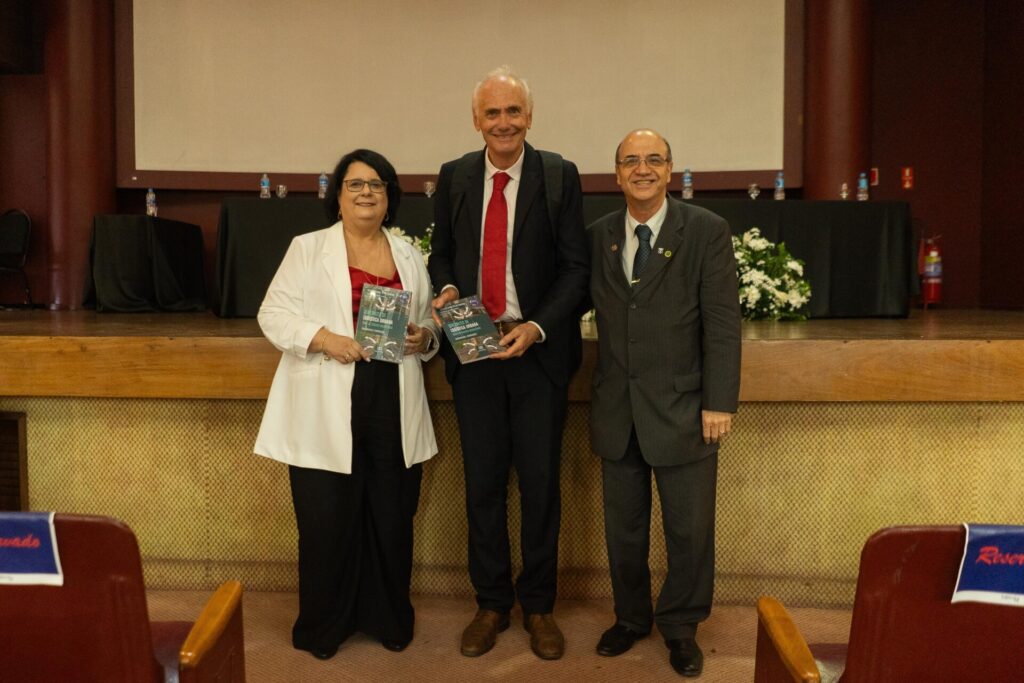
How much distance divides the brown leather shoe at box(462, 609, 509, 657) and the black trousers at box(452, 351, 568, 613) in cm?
3

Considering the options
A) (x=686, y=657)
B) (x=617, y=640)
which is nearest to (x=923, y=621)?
(x=686, y=657)

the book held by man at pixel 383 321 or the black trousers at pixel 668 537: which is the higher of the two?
the book held by man at pixel 383 321

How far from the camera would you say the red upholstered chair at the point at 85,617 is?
1098mm

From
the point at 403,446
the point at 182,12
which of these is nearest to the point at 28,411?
the point at 403,446

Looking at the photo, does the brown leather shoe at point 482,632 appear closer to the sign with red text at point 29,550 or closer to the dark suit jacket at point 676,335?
the dark suit jacket at point 676,335

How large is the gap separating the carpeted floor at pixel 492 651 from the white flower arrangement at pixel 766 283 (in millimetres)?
1537

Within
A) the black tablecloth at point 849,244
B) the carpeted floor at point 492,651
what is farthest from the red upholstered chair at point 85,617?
the black tablecloth at point 849,244

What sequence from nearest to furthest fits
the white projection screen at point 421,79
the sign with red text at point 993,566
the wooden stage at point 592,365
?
the sign with red text at point 993,566 < the wooden stage at point 592,365 < the white projection screen at point 421,79

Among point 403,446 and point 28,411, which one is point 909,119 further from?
point 28,411

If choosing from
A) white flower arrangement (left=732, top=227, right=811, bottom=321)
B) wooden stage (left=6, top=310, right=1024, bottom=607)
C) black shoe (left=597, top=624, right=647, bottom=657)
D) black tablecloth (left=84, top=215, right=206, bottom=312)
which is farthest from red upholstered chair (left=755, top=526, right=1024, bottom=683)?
black tablecloth (left=84, top=215, right=206, bottom=312)

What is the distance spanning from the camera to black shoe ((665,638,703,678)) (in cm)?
227

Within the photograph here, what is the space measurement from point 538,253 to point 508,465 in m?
0.64

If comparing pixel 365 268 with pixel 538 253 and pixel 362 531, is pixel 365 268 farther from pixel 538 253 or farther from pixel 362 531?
pixel 362 531

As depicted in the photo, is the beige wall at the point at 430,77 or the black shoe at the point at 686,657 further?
the beige wall at the point at 430,77
